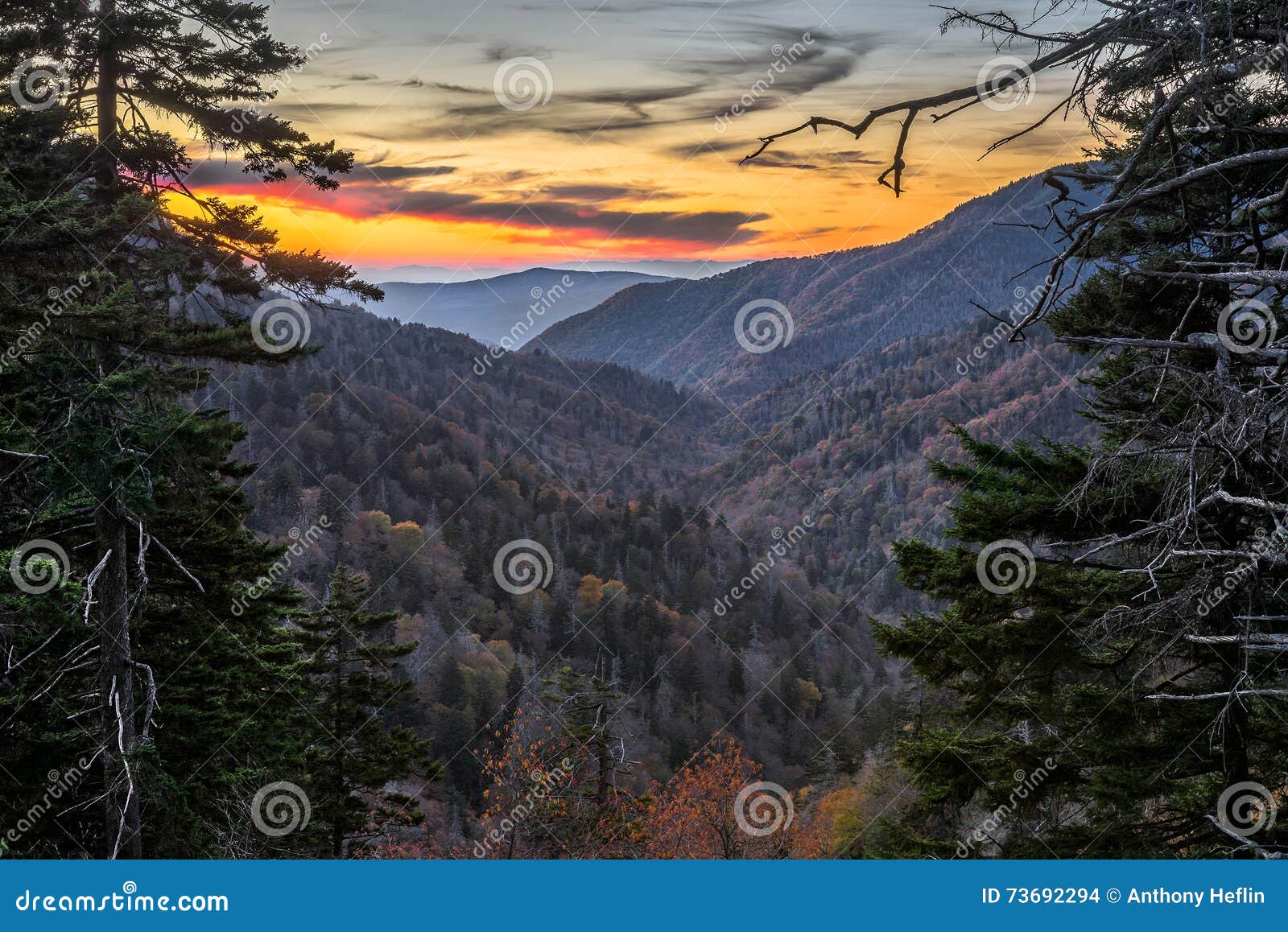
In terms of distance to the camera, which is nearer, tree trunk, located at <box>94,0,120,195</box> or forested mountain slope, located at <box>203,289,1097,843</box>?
tree trunk, located at <box>94,0,120,195</box>

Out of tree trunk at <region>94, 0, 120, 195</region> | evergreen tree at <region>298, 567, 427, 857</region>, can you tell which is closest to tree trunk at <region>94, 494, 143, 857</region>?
tree trunk at <region>94, 0, 120, 195</region>

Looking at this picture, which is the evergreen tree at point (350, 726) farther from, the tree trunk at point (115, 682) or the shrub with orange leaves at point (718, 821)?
the tree trunk at point (115, 682)

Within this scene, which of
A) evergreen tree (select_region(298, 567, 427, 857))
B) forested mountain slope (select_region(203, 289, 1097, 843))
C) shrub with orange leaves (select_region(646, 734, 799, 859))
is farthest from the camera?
forested mountain slope (select_region(203, 289, 1097, 843))

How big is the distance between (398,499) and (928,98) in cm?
14045

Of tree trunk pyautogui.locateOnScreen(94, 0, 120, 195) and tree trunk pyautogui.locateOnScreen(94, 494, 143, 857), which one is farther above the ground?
tree trunk pyautogui.locateOnScreen(94, 0, 120, 195)

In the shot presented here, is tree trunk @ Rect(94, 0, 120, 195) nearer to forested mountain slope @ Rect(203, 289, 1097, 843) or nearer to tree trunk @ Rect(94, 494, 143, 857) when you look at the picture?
tree trunk @ Rect(94, 494, 143, 857)

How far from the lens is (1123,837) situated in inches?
349

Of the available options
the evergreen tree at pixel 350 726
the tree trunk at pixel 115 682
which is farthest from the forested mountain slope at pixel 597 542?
the tree trunk at pixel 115 682

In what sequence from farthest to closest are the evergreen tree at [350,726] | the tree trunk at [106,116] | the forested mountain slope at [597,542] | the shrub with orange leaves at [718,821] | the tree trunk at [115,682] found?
the forested mountain slope at [597,542] < the shrub with orange leaves at [718,821] < the evergreen tree at [350,726] < the tree trunk at [106,116] < the tree trunk at [115,682]

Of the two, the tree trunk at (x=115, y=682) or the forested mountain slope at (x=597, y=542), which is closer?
the tree trunk at (x=115, y=682)

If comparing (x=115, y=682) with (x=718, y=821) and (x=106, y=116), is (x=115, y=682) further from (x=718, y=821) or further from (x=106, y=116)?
(x=718, y=821)

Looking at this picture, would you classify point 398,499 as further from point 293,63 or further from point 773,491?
point 293,63

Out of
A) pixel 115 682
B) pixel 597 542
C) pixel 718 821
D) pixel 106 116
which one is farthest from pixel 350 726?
pixel 597 542

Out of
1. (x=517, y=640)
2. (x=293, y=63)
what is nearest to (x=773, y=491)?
(x=517, y=640)
